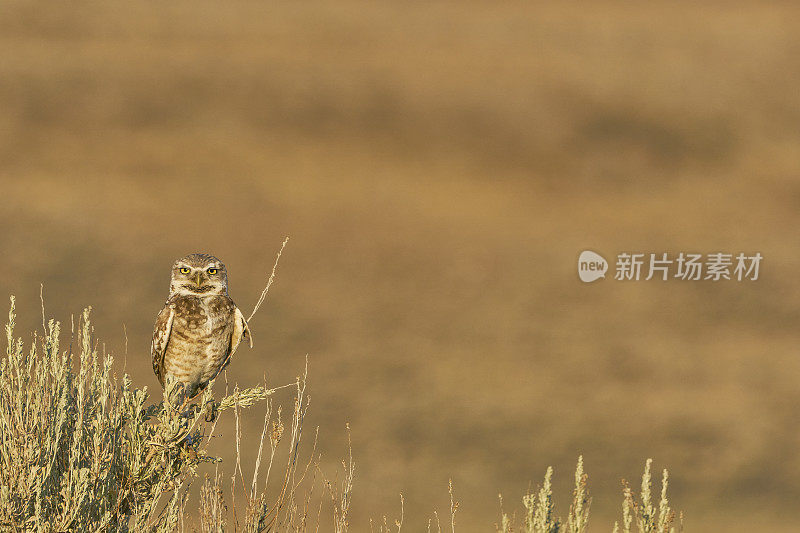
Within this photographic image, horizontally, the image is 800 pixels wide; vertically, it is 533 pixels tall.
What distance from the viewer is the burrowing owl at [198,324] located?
239 inches

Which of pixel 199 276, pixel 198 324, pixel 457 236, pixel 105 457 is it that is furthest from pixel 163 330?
pixel 457 236

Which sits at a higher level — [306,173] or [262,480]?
[306,173]

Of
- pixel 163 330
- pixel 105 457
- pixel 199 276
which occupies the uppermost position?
pixel 199 276

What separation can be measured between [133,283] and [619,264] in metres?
9.90

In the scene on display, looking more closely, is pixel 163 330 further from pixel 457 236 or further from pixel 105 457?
pixel 457 236

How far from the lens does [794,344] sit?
20578 mm

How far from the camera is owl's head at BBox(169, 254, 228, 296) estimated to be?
6.11 meters

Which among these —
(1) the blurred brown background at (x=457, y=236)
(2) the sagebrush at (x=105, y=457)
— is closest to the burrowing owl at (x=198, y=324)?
(2) the sagebrush at (x=105, y=457)

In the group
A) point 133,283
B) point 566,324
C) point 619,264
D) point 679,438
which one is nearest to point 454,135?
point 619,264

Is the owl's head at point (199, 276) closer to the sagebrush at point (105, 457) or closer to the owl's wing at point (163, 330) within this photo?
the owl's wing at point (163, 330)

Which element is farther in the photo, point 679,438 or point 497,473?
point 679,438

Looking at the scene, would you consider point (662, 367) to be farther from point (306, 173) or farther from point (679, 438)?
point (306, 173)

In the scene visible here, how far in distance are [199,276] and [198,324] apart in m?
0.27

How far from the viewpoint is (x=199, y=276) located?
6117 mm
